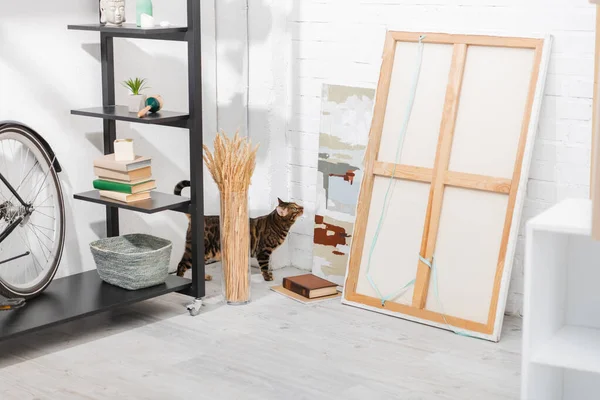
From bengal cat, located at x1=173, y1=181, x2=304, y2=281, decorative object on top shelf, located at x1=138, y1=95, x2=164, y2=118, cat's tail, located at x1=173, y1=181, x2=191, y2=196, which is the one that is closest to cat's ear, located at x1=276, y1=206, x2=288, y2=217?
bengal cat, located at x1=173, y1=181, x2=304, y2=281

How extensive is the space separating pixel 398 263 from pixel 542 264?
1.51 metres

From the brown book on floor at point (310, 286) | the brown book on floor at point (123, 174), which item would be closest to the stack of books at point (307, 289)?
the brown book on floor at point (310, 286)

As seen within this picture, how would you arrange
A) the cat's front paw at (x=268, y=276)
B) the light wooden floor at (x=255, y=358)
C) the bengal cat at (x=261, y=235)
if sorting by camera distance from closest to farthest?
the light wooden floor at (x=255, y=358)
the bengal cat at (x=261, y=235)
the cat's front paw at (x=268, y=276)

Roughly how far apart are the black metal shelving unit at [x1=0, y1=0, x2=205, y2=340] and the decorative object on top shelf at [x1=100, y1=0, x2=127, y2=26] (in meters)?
0.05

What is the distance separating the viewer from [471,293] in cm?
382

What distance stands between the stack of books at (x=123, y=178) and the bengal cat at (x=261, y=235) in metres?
0.37

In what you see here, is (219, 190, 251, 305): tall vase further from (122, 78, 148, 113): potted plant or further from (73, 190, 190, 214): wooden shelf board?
(122, 78, 148, 113): potted plant

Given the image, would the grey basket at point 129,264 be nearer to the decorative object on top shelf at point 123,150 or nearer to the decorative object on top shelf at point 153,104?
the decorative object on top shelf at point 123,150

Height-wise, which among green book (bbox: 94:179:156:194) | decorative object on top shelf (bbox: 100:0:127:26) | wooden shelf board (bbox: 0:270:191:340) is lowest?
wooden shelf board (bbox: 0:270:191:340)

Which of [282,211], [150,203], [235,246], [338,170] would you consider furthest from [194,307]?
[338,170]

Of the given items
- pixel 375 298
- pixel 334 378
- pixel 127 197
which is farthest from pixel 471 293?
pixel 127 197

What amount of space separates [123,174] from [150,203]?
176 mm

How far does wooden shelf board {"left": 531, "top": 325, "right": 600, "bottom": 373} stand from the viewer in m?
2.53

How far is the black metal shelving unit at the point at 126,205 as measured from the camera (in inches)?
142
